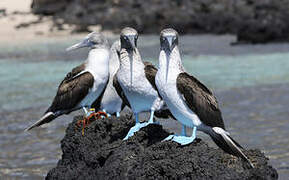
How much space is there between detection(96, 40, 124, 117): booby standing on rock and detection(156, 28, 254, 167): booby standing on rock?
166 centimetres

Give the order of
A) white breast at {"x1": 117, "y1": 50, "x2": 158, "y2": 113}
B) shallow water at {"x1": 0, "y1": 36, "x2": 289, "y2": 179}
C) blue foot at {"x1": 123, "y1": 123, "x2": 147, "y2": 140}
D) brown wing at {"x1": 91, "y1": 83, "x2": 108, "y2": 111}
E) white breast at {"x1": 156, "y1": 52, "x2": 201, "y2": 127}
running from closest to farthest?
1. white breast at {"x1": 156, "y1": 52, "x2": 201, "y2": 127}
2. white breast at {"x1": 117, "y1": 50, "x2": 158, "y2": 113}
3. blue foot at {"x1": 123, "y1": 123, "x2": 147, "y2": 140}
4. brown wing at {"x1": 91, "y1": 83, "x2": 108, "y2": 111}
5. shallow water at {"x1": 0, "y1": 36, "x2": 289, "y2": 179}

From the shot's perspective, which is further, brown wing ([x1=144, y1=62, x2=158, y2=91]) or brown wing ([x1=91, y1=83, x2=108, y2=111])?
brown wing ([x1=91, y1=83, x2=108, y2=111])

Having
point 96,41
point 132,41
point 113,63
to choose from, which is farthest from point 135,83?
point 96,41

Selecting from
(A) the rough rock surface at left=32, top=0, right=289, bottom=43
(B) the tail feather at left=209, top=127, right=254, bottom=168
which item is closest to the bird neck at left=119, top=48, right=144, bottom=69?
(B) the tail feather at left=209, top=127, right=254, bottom=168

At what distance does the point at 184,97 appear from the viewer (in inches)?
234

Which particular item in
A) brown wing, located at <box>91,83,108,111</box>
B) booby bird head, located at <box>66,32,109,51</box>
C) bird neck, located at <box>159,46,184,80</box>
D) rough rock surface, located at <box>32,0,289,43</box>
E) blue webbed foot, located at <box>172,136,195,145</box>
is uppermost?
bird neck, located at <box>159,46,184,80</box>

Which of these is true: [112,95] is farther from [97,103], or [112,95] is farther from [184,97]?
[184,97]

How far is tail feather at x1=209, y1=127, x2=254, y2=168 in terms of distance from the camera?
19.1 feet

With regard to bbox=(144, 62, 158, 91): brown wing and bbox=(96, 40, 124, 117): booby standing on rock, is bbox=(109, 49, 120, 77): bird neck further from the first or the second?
bbox=(144, 62, 158, 91): brown wing

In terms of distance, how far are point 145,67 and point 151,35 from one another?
29197 millimetres

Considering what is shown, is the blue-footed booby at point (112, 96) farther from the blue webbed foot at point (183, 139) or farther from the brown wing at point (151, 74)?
the blue webbed foot at point (183, 139)

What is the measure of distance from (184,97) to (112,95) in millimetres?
1835

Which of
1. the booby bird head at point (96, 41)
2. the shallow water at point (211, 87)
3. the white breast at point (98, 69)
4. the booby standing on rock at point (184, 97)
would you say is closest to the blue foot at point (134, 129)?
the booby standing on rock at point (184, 97)

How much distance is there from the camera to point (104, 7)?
42.2 meters
